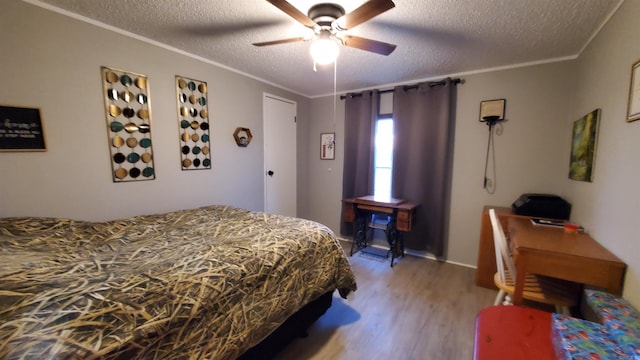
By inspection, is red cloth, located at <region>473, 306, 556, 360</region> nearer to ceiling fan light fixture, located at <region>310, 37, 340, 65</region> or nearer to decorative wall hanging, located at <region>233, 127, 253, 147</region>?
ceiling fan light fixture, located at <region>310, 37, 340, 65</region>

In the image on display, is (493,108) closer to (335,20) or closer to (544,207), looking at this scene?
(544,207)

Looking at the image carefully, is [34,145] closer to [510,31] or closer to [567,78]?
[510,31]

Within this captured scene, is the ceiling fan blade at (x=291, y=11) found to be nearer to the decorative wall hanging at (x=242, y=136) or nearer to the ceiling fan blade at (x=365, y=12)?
the ceiling fan blade at (x=365, y=12)

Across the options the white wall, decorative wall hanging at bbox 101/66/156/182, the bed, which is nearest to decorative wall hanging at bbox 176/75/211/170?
the white wall

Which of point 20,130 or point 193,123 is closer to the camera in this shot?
point 20,130

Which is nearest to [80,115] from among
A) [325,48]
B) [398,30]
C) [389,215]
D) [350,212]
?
[325,48]

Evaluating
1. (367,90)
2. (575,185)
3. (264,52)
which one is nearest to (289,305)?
(264,52)

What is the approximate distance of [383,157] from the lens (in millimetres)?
3594

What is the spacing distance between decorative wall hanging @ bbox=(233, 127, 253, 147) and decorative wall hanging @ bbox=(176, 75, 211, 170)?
0.36 meters

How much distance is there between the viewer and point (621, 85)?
149 cm

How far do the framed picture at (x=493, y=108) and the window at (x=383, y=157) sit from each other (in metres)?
1.09

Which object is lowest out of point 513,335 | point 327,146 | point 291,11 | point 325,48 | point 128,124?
point 513,335

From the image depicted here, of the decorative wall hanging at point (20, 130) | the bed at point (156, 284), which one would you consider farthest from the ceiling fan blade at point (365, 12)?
the decorative wall hanging at point (20, 130)

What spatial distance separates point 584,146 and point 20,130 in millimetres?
4128
